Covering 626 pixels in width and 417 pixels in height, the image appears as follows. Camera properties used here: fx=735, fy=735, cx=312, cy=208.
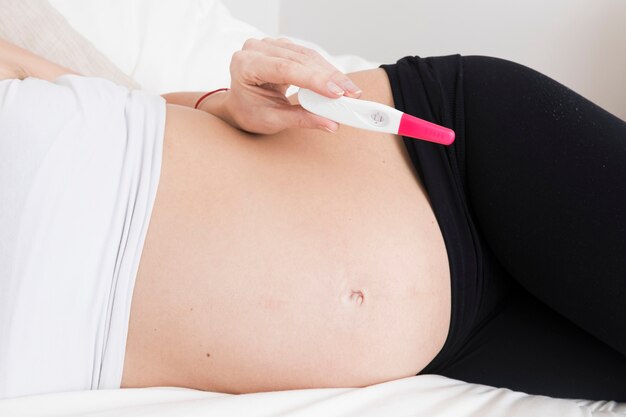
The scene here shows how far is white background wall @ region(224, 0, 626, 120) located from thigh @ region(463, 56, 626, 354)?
1.41m

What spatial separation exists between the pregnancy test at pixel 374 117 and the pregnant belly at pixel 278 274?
102 millimetres

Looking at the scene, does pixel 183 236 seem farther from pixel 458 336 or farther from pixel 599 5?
pixel 599 5

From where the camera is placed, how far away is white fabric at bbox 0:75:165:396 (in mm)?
738

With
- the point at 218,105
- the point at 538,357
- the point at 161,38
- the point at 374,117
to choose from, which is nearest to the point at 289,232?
the point at 374,117

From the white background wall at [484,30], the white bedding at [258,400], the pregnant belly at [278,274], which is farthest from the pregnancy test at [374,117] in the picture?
the white background wall at [484,30]

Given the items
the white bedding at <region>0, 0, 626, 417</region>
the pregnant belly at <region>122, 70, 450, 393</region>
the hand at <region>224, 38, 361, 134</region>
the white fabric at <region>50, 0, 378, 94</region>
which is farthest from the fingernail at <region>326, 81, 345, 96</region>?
the white fabric at <region>50, 0, 378, 94</region>

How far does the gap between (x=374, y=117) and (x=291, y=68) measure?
102mm

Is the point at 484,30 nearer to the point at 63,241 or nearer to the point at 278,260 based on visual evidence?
the point at 278,260

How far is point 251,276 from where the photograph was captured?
0.79m

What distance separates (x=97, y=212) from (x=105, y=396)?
19cm

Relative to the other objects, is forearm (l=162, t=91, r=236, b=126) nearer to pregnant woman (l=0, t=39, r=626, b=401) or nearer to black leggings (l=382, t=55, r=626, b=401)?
pregnant woman (l=0, t=39, r=626, b=401)

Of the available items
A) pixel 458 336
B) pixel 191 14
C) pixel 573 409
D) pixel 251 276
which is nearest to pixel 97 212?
pixel 251 276

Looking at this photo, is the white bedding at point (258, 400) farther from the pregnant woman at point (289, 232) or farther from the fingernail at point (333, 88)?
the fingernail at point (333, 88)

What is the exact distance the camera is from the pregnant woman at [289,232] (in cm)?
76
